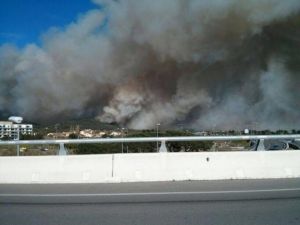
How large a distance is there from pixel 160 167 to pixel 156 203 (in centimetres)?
335

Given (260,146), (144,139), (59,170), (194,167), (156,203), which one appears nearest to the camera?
(156,203)

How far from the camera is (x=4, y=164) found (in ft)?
40.3

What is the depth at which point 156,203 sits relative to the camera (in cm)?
859

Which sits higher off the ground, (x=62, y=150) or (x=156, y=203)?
(x=62, y=150)

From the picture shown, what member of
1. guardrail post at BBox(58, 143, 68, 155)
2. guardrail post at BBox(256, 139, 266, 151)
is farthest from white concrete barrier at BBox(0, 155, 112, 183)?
guardrail post at BBox(256, 139, 266, 151)

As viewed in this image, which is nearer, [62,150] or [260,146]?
[62,150]

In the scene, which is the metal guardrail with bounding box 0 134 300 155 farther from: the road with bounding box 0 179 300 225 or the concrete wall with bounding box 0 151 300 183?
the road with bounding box 0 179 300 225

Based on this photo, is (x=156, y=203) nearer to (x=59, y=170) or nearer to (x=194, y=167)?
(x=194, y=167)

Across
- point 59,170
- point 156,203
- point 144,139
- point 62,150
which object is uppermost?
point 144,139

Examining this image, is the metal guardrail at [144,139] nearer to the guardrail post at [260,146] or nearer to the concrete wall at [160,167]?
the guardrail post at [260,146]

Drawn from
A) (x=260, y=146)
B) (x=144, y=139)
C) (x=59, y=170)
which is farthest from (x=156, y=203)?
(x=260, y=146)

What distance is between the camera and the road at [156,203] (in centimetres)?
714

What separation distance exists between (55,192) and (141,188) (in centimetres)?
195

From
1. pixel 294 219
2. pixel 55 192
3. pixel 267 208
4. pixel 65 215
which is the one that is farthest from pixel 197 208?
pixel 55 192
